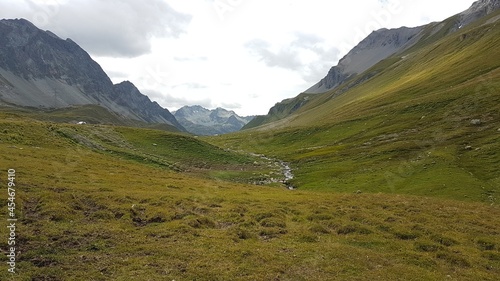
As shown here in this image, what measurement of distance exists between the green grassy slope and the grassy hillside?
15.6 meters

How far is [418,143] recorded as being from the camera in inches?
3209

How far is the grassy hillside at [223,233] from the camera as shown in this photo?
69.1ft

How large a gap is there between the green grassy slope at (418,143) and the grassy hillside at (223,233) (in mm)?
15638

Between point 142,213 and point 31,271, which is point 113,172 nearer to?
point 142,213

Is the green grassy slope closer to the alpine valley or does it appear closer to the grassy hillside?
the alpine valley

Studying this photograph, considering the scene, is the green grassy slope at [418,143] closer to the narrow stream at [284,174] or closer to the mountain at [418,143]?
the mountain at [418,143]

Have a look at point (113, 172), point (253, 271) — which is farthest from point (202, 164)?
point (253, 271)

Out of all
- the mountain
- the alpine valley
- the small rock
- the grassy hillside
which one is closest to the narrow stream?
the alpine valley

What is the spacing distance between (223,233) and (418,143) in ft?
229

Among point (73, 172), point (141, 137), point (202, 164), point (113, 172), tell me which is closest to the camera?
point (73, 172)

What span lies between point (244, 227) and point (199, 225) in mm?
4121

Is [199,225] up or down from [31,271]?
down

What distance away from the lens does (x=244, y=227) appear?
30266 millimetres

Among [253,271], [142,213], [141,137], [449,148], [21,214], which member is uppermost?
[141,137]
